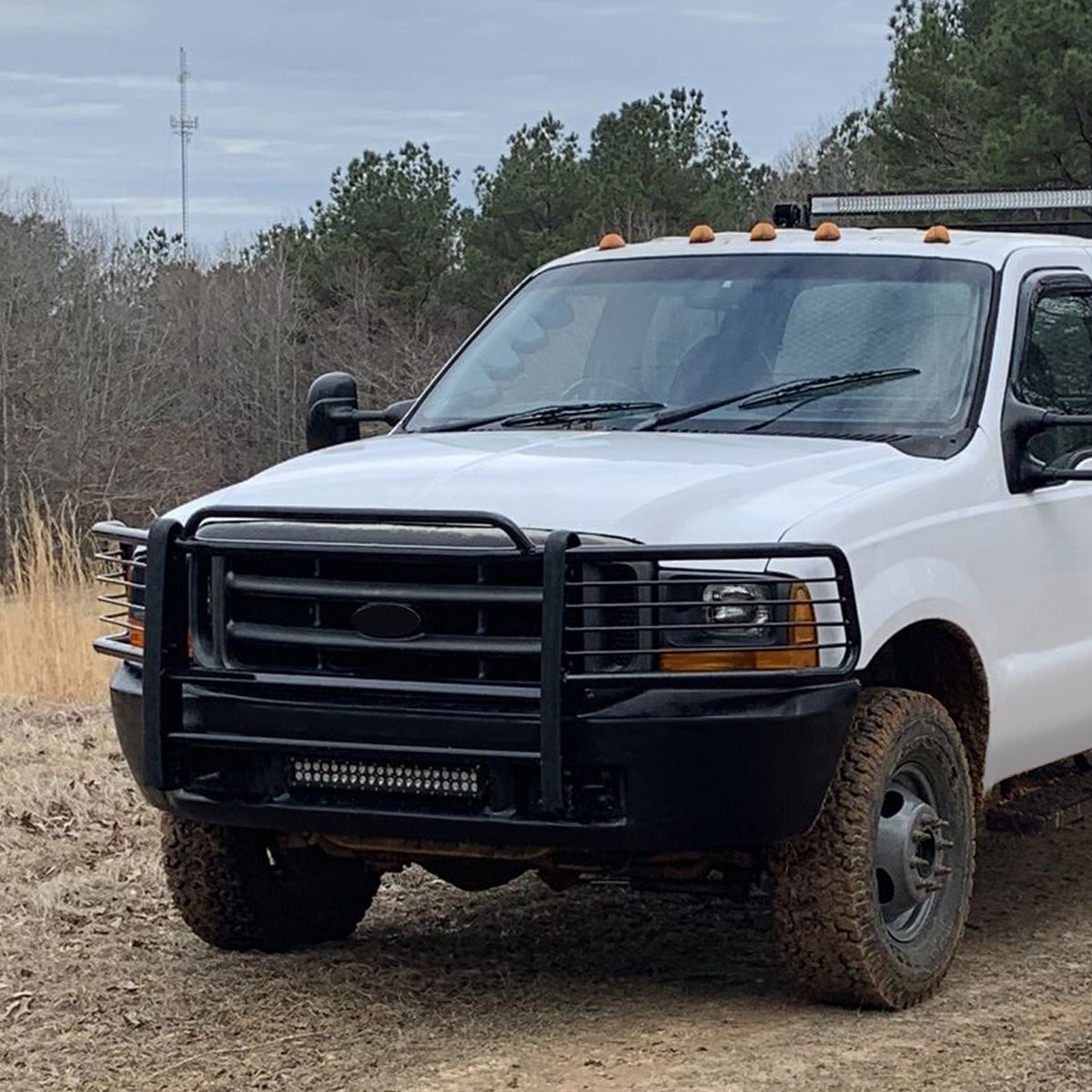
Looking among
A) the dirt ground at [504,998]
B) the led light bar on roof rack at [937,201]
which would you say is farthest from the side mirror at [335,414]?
the led light bar on roof rack at [937,201]

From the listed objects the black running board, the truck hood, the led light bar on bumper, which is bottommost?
the black running board

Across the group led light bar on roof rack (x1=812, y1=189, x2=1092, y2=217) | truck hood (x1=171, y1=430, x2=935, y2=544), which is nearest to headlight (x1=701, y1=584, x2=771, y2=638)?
truck hood (x1=171, y1=430, x2=935, y2=544)

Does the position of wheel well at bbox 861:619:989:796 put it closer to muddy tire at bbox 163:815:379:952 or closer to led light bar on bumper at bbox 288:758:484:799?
led light bar on bumper at bbox 288:758:484:799

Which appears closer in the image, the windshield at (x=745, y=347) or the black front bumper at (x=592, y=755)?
the black front bumper at (x=592, y=755)

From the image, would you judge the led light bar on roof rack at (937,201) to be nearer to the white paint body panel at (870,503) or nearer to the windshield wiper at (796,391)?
the white paint body panel at (870,503)

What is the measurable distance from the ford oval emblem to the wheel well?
1.26m

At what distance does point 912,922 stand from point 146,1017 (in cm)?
192

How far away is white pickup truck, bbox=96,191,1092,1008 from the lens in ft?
16.2

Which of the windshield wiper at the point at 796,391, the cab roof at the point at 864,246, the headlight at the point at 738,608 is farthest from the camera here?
the cab roof at the point at 864,246

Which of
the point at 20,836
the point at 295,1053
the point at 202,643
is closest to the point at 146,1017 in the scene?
the point at 295,1053

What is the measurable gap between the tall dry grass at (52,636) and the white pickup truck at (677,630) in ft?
20.2

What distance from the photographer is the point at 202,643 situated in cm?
531

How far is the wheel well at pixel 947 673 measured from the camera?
5.69 metres

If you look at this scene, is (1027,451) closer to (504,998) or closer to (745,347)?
(745,347)
